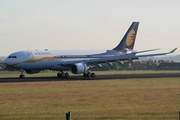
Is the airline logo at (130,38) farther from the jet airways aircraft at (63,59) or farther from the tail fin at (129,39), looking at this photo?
the jet airways aircraft at (63,59)

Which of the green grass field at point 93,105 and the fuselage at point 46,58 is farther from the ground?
the fuselage at point 46,58

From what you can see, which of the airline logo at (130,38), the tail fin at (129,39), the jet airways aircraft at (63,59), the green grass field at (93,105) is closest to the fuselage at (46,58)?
the jet airways aircraft at (63,59)

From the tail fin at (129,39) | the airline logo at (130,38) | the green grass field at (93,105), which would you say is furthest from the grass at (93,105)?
the airline logo at (130,38)

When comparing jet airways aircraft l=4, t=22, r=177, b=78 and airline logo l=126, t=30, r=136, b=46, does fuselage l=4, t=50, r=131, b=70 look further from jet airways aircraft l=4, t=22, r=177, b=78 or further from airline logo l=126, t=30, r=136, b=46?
airline logo l=126, t=30, r=136, b=46

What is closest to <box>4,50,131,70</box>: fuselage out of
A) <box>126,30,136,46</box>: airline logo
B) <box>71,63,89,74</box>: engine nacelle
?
<box>71,63,89,74</box>: engine nacelle

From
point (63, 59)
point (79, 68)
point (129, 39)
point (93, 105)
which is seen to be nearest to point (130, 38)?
point (129, 39)

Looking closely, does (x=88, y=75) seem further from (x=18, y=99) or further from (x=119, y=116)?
(x=119, y=116)

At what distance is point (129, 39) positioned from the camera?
231ft

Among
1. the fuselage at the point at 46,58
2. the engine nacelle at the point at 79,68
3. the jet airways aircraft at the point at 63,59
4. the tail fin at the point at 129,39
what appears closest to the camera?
the fuselage at the point at 46,58

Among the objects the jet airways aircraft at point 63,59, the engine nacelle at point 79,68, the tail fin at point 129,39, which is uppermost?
the tail fin at point 129,39

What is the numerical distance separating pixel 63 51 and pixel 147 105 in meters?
37.5

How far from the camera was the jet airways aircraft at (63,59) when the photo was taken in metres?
56.8

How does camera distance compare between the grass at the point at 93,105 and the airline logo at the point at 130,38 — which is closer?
the grass at the point at 93,105

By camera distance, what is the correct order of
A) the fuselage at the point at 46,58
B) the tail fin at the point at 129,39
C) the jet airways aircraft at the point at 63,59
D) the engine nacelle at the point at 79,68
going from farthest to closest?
the tail fin at the point at 129,39 → the engine nacelle at the point at 79,68 → the jet airways aircraft at the point at 63,59 → the fuselage at the point at 46,58
